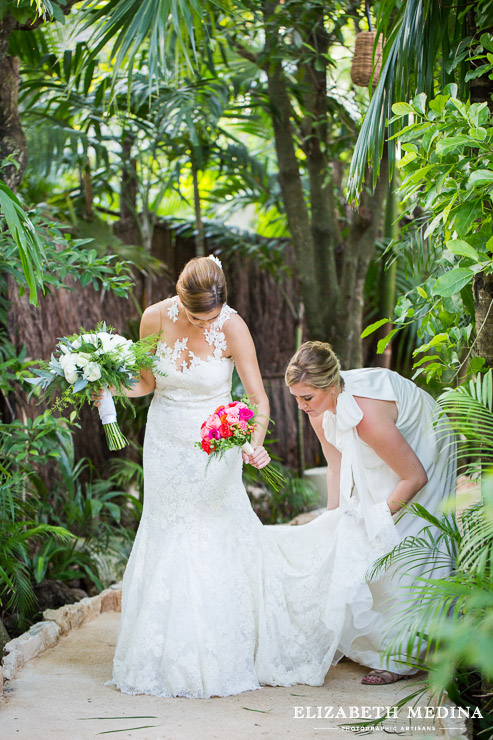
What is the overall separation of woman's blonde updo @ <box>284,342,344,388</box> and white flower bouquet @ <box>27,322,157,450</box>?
0.62 m

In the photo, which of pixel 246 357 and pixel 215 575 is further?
pixel 246 357

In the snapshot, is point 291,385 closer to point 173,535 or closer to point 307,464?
point 173,535

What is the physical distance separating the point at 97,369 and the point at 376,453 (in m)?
1.30

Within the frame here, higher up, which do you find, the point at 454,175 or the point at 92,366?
the point at 454,175

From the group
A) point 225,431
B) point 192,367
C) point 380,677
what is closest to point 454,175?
point 225,431

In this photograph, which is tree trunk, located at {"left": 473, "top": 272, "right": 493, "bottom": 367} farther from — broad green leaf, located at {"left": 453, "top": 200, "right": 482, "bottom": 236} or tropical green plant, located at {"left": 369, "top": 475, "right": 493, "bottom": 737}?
tropical green plant, located at {"left": 369, "top": 475, "right": 493, "bottom": 737}

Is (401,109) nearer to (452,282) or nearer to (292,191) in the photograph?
(452,282)

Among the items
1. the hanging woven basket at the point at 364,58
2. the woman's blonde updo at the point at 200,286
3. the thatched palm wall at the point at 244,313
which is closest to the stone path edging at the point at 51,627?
the woman's blonde updo at the point at 200,286

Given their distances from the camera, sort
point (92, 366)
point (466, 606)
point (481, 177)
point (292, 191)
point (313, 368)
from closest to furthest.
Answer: point (466, 606), point (481, 177), point (92, 366), point (313, 368), point (292, 191)

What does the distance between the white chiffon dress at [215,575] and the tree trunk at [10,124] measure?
1732 millimetres

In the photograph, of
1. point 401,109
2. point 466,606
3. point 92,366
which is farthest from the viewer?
point 92,366

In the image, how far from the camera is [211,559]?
330cm


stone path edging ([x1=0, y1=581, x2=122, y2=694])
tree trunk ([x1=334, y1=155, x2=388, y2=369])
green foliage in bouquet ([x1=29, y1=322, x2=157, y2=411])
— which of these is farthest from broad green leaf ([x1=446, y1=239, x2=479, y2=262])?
tree trunk ([x1=334, y1=155, x2=388, y2=369])

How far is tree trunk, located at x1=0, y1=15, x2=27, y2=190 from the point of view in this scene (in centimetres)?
454
